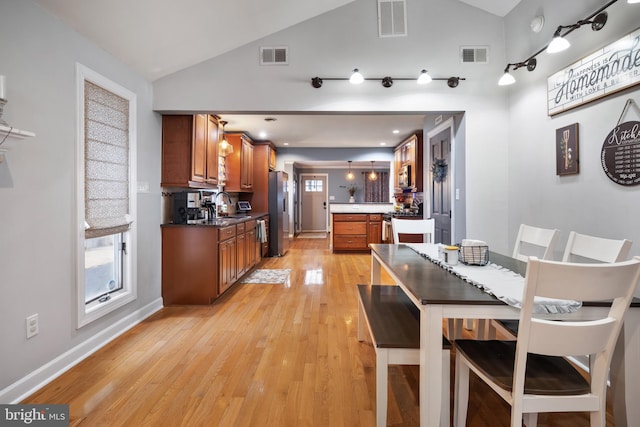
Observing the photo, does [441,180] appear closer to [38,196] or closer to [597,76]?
[597,76]

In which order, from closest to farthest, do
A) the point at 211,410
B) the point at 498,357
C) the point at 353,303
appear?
the point at 498,357, the point at 211,410, the point at 353,303

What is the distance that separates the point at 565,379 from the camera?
1.23m

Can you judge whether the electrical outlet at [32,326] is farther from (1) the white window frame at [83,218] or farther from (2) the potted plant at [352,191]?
(2) the potted plant at [352,191]

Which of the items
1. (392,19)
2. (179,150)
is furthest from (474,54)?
(179,150)

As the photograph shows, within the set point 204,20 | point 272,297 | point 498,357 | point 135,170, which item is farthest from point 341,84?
point 498,357

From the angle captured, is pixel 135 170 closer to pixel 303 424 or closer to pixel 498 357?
Answer: pixel 303 424

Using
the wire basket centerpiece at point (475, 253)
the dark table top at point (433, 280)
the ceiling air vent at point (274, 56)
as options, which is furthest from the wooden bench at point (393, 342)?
the ceiling air vent at point (274, 56)

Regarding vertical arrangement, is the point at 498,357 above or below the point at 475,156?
below

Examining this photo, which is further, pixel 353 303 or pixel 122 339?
pixel 353 303

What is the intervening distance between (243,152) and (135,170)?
3.08m

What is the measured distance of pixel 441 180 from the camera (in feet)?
14.0

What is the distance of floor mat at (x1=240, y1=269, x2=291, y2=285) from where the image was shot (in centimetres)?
454

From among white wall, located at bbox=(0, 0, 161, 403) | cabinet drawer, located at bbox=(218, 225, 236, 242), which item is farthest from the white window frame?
cabinet drawer, located at bbox=(218, 225, 236, 242)

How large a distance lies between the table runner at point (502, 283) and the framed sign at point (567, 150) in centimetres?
114
